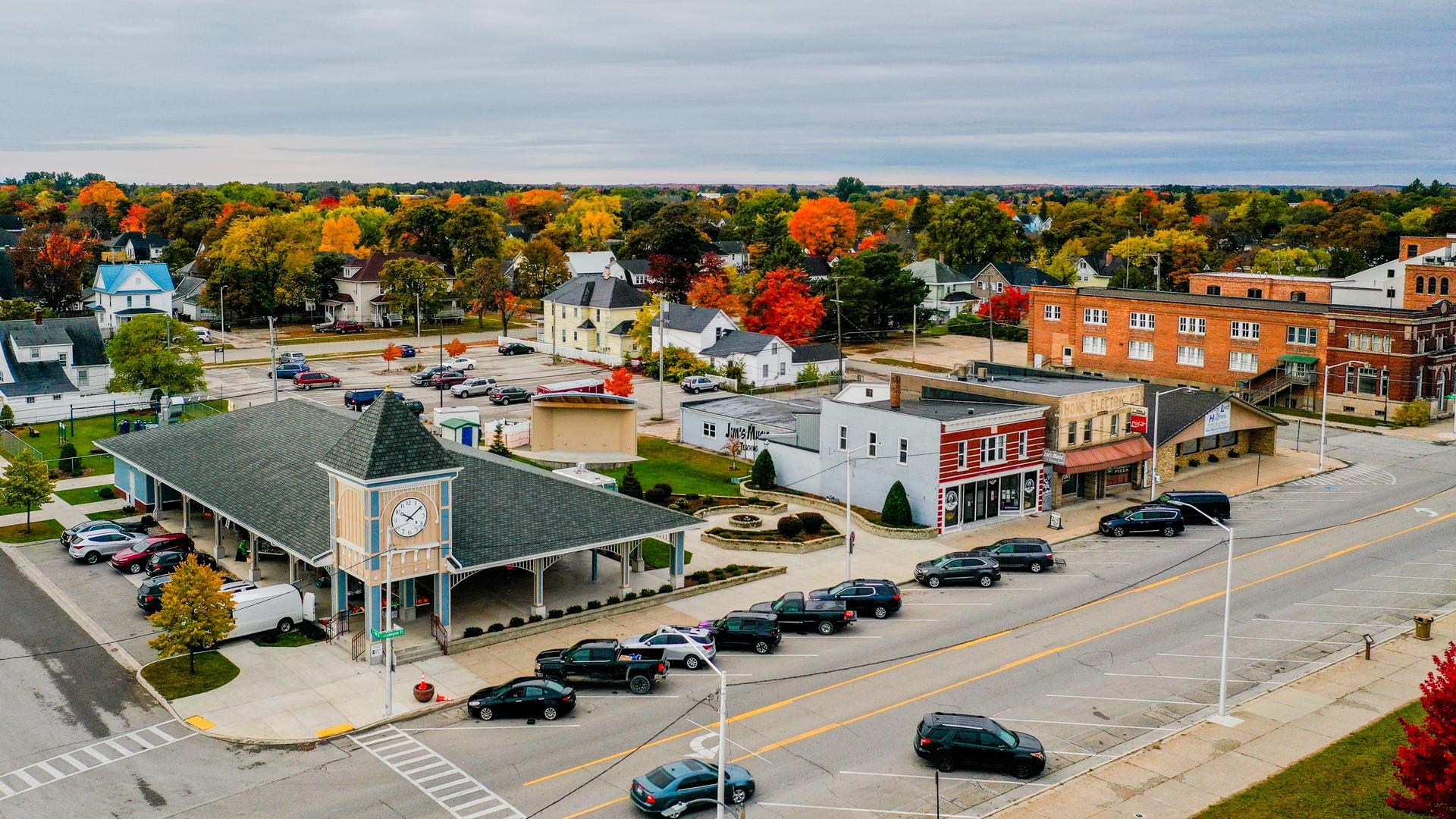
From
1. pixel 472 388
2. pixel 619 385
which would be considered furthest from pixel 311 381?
pixel 619 385

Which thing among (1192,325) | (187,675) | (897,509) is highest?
(1192,325)

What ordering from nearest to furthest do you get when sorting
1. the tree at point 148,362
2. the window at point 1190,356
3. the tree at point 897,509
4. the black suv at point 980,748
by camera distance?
the black suv at point 980,748 < the tree at point 897,509 < the tree at point 148,362 < the window at point 1190,356

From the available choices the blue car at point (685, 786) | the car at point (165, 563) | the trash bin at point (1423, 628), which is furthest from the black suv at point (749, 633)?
the trash bin at point (1423, 628)

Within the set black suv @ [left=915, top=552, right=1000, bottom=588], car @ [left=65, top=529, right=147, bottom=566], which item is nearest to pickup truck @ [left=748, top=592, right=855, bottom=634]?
black suv @ [left=915, top=552, right=1000, bottom=588]

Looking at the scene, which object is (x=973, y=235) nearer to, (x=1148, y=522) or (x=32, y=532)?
(x=1148, y=522)

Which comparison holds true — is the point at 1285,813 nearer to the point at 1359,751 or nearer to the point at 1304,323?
the point at 1359,751

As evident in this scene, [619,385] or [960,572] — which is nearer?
[960,572]

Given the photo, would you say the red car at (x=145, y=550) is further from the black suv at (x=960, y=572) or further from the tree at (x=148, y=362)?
Result: the tree at (x=148, y=362)
